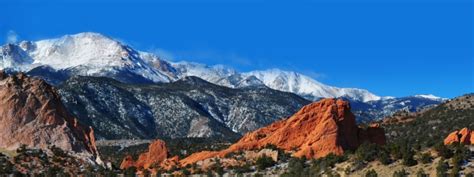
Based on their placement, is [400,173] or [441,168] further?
[400,173]

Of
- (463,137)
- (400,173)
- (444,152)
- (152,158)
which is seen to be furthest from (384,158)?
(152,158)

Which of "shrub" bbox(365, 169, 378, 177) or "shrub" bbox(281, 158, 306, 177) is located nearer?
"shrub" bbox(365, 169, 378, 177)

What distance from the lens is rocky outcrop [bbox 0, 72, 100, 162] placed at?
9056 centimetres

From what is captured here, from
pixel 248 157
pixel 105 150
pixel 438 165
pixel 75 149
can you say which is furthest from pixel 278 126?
pixel 105 150

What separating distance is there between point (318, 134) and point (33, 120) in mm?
33646

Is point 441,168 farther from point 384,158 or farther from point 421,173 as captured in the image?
point 384,158

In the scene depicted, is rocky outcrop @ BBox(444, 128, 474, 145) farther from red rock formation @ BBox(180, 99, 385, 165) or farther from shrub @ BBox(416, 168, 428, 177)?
shrub @ BBox(416, 168, 428, 177)

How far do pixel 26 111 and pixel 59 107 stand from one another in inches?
216

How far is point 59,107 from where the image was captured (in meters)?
96.8

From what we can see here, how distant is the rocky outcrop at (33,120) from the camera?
297 ft

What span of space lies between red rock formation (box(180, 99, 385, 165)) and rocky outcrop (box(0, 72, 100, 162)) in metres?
14.4

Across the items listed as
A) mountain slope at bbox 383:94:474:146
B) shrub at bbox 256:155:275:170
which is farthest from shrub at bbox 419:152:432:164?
mountain slope at bbox 383:94:474:146

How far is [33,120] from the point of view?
301 ft

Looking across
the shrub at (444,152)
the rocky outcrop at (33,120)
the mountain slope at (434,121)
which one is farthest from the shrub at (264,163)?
the mountain slope at (434,121)
